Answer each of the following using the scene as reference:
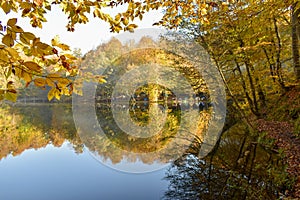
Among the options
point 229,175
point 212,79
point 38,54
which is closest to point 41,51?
point 38,54

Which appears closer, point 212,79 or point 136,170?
point 136,170

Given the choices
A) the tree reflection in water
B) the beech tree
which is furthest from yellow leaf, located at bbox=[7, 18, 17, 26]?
the tree reflection in water

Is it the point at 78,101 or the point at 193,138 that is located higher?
the point at 78,101

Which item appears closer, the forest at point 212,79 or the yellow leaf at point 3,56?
the yellow leaf at point 3,56

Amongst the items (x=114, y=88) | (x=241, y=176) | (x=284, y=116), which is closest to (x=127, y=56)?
(x=114, y=88)

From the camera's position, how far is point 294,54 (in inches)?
218

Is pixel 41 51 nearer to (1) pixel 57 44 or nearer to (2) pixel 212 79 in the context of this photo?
(1) pixel 57 44

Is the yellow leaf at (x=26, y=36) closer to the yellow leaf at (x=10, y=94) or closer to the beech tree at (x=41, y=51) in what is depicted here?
the beech tree at (x=41, y=51)

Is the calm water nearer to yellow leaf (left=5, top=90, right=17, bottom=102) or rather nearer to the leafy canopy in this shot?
the leafy canopy

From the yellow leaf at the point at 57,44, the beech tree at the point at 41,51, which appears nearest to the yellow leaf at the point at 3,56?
the beech tree at the point at 41,51

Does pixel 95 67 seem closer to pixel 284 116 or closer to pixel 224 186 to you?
pixel 284 116

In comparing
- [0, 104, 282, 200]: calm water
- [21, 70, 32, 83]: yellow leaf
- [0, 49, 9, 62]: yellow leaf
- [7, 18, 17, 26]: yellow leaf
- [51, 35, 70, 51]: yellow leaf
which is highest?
[7, 18, 17, 26]: yellow leaf

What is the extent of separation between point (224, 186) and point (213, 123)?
22.5 feet

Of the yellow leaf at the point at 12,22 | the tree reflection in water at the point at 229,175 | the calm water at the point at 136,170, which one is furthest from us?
the calm water at the point at 136,170
